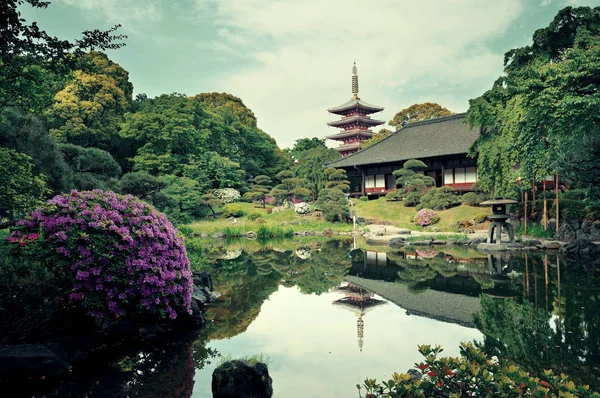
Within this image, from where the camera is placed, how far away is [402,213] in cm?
2519

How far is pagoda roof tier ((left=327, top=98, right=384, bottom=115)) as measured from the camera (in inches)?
1806

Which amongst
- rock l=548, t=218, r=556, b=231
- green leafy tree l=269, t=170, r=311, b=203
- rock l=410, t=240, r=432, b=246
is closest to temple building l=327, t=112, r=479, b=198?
green leafy tree l=269, t=170, r=311, b=203

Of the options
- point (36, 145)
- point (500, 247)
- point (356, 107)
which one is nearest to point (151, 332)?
point (36, 145)

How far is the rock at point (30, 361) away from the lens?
4270 mm

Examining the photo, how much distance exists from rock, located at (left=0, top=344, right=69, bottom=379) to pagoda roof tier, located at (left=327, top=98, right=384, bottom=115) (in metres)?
43.8

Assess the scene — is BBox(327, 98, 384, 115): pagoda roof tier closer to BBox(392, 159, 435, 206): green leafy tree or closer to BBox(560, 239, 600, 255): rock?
BBox(392, 159, 435, 206): green leafy tree

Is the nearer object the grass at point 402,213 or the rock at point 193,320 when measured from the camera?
the rock at point 193,320

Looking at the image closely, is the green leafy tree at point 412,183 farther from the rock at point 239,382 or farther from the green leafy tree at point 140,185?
the rock at point 239,382

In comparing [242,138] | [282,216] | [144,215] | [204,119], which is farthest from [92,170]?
[242,138]

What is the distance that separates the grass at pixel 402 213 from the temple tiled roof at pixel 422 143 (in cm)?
400

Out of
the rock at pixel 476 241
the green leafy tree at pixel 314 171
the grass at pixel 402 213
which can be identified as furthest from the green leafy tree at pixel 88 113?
the rock at pixel 476 241

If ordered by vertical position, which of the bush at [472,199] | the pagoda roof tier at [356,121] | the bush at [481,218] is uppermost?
the pagoda roof tier at [356,121]

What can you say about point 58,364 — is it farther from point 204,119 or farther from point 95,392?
point 204,119

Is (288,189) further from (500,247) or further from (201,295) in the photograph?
(201,295)
